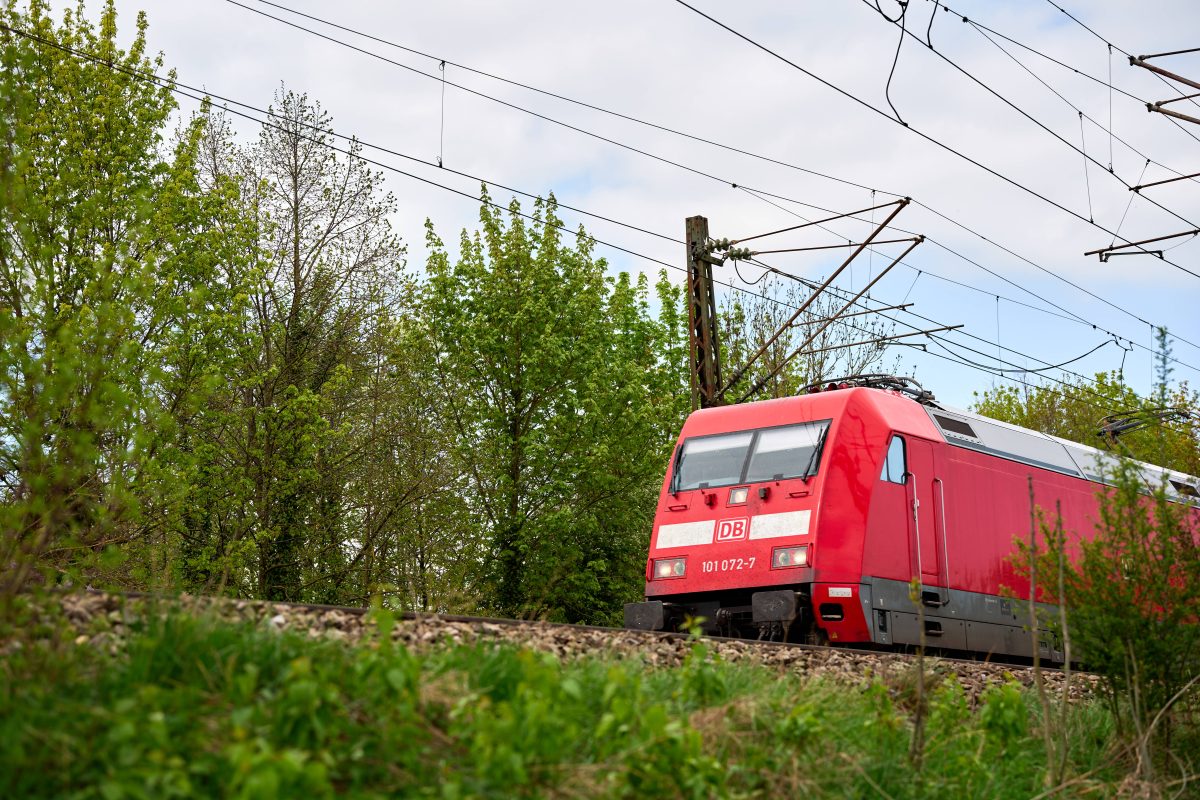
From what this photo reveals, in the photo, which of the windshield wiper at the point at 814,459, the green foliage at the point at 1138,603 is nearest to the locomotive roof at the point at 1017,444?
the windshield wiper at the point at 814,459

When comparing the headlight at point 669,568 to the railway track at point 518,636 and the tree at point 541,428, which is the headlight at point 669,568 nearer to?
the railway track at point 518,636

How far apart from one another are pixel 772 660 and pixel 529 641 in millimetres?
2485

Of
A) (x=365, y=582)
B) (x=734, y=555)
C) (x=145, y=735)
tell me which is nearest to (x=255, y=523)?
(x=365, y=582)

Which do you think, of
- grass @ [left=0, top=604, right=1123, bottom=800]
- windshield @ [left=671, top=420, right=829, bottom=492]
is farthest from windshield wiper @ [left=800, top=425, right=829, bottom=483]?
grass @ [left=0, top=604, right=1123, bottom=800]

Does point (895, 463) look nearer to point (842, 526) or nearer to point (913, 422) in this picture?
point (913, 422)

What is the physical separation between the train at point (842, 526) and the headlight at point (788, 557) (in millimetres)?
12

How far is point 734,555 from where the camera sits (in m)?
12.5

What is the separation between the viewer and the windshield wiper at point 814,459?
12.4m

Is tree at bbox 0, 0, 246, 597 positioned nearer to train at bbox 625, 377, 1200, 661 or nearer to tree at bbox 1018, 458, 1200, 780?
train at bbox 625, 377, 1200, 661

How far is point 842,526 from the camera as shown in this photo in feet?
39.5

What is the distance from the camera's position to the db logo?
496 inches

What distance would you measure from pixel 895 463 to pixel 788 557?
158 centimetres

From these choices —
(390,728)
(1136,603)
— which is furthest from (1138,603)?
(390,728)

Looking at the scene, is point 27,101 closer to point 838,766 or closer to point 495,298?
point 838,766
